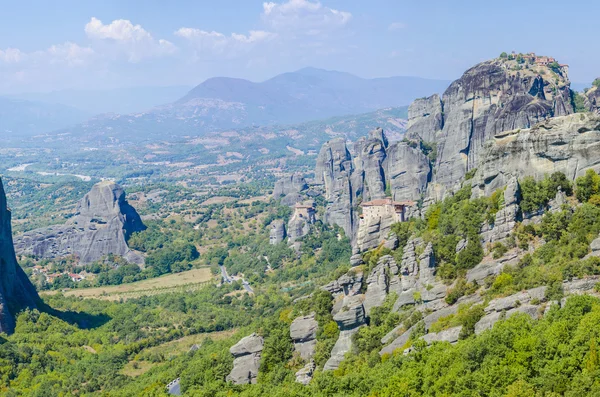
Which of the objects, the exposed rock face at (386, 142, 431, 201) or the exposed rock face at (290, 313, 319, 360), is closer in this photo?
the exposed rock face at (290, 313, 319, 360)

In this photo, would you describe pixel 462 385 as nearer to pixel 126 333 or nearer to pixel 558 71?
pixel 126 333

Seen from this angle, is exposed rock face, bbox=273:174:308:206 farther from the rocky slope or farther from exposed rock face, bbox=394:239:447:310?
exposed rock face, bbox=394:239:447:310

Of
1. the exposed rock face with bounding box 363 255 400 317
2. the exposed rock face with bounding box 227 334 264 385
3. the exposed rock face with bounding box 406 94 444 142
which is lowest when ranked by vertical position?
the exposed rock face with bounding box 227 334 264 385

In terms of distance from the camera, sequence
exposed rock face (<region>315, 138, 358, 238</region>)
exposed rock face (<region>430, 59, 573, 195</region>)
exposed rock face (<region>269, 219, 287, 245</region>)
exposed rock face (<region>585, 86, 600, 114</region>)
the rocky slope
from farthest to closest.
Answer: exposed rock face (<region>269, 219, 287, 245</region>) < exposed rock face (<region>315, 138, 358, 238</region>) < exposed rock face (<region>585, 86, 600, 114</region>) < exposed rock face (<region>430, 59, 573, 195</region>) < the rocky slope

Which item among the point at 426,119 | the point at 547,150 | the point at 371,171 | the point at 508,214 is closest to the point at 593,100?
the point at 426,119

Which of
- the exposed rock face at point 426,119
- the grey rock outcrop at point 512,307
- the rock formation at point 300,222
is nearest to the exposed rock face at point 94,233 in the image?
the rock formation at point 300,222

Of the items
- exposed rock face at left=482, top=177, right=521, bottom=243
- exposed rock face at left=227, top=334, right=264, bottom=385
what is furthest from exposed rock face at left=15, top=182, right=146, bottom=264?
exposed rock face at left=482, top=177, right=521, bottom=243

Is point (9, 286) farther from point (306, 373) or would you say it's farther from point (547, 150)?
point (547, 150)
